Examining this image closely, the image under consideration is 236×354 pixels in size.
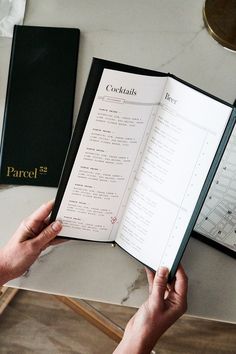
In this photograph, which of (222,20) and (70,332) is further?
(70,332)

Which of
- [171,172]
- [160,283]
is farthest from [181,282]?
[171,172]

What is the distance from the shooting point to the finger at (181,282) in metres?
0.74

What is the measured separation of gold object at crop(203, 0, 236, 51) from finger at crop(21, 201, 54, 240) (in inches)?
15.7

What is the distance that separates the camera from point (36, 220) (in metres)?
0.75

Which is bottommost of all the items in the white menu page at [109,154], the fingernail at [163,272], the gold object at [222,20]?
the fingernail at [163,272]

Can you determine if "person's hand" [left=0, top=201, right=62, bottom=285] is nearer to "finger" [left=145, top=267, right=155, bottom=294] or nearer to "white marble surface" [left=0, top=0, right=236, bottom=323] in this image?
"white marble surface" [left=0, top=0, right=236, bottom=323]

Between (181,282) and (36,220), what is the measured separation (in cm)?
25

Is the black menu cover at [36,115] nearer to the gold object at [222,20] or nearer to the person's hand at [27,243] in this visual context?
the person's hand at [27,243]

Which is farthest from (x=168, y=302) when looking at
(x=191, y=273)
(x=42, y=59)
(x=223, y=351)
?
(x=223, y=351)

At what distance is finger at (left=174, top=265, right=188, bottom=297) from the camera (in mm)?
736

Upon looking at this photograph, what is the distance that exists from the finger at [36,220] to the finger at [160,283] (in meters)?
0.20

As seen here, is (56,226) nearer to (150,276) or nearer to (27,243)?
(27,243)

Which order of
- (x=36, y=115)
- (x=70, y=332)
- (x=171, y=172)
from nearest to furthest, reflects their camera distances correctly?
(x=171, y=172) → (x=36, y=115) → (x=70, y=332)

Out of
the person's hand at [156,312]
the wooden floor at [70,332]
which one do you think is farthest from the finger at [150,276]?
the wooden floor at [70,332]
